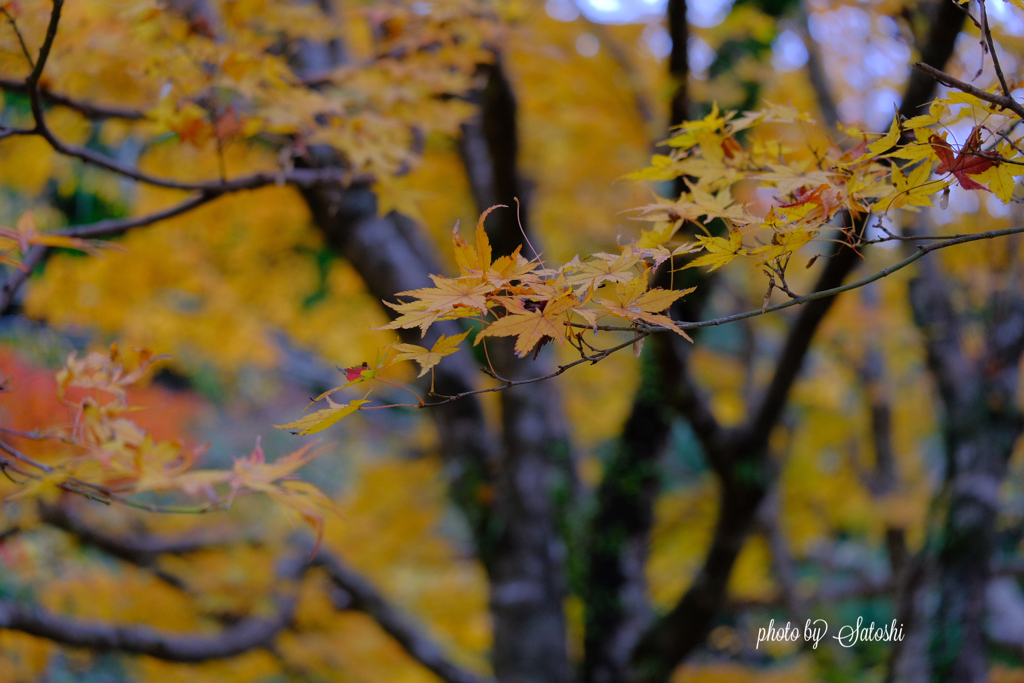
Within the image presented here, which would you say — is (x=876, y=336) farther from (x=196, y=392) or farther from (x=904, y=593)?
(x=196, y=392)

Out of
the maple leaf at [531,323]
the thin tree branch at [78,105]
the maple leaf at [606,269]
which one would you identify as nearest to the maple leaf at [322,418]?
the maple leaf at [531,323]

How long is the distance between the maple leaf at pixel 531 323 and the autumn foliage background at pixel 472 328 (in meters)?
0.05

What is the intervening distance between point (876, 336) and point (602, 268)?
3.93 meters

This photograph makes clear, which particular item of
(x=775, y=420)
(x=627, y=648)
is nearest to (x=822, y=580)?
(x=627, y=648)

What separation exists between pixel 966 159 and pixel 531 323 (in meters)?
0.50

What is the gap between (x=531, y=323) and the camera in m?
0.62

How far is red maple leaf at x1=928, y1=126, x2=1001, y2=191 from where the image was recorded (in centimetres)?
66

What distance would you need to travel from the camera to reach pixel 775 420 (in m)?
2.10

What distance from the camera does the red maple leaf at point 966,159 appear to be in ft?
2.17

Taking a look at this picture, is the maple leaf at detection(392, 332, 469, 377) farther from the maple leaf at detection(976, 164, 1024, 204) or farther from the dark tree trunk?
the dark tree trunk

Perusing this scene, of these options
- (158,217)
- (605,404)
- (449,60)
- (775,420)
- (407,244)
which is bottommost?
(605,404)

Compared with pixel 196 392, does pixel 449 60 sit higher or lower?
higher

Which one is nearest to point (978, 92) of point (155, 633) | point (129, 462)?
point (129, 462)

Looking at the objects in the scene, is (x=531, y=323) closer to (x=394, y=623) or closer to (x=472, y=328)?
(x=472, y=328)
